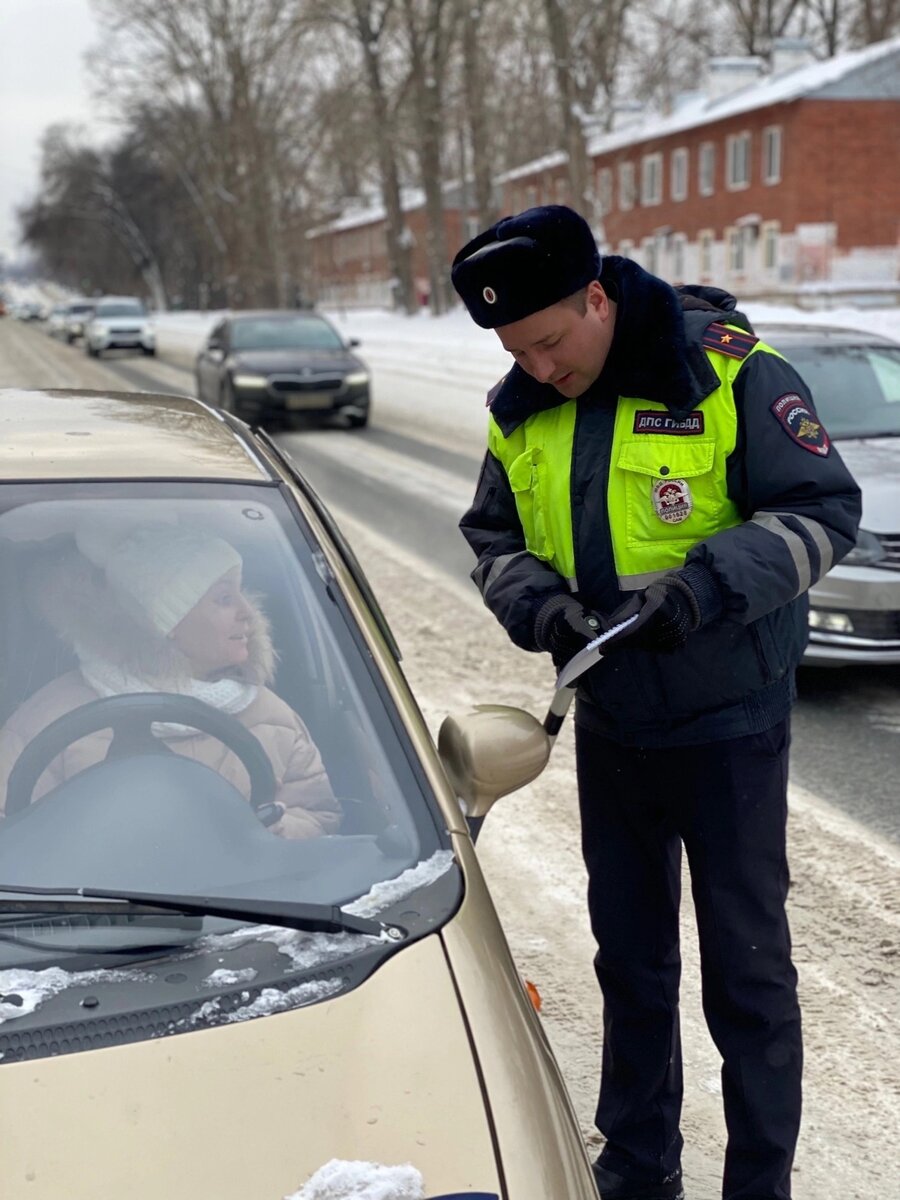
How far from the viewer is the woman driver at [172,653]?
2.38 metres

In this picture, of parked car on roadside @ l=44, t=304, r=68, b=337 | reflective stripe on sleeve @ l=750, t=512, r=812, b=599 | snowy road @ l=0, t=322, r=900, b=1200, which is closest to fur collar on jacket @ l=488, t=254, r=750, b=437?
reflective stripe on sleeve @ l=750, t=512, r=812, b=599

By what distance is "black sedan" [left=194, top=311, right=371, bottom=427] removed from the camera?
58.7 ft

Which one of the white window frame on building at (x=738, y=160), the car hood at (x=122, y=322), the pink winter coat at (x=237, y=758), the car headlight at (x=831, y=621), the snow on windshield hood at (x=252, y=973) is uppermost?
the white window frame on building at (x=738, y=160)

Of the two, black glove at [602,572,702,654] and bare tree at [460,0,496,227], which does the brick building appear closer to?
bare tree at [460,0,496,227]

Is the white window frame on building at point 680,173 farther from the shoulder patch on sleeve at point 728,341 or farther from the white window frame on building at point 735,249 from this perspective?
the shoulder patch on sleeve at point 728,341

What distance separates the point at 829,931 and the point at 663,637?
1.88m

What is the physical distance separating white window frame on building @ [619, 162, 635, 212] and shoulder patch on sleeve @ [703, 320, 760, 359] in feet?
192

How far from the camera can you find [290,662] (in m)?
2.55

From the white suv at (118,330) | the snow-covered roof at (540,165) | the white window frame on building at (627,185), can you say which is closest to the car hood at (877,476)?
the white suv at (118,330)

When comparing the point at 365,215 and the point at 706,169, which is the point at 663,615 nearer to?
the point at 706,169

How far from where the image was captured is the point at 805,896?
164 inches

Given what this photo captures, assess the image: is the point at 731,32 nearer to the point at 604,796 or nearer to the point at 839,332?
the point at 839,332

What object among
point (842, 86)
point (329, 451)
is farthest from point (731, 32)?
point (329, 451)

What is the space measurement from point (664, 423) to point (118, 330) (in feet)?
122
